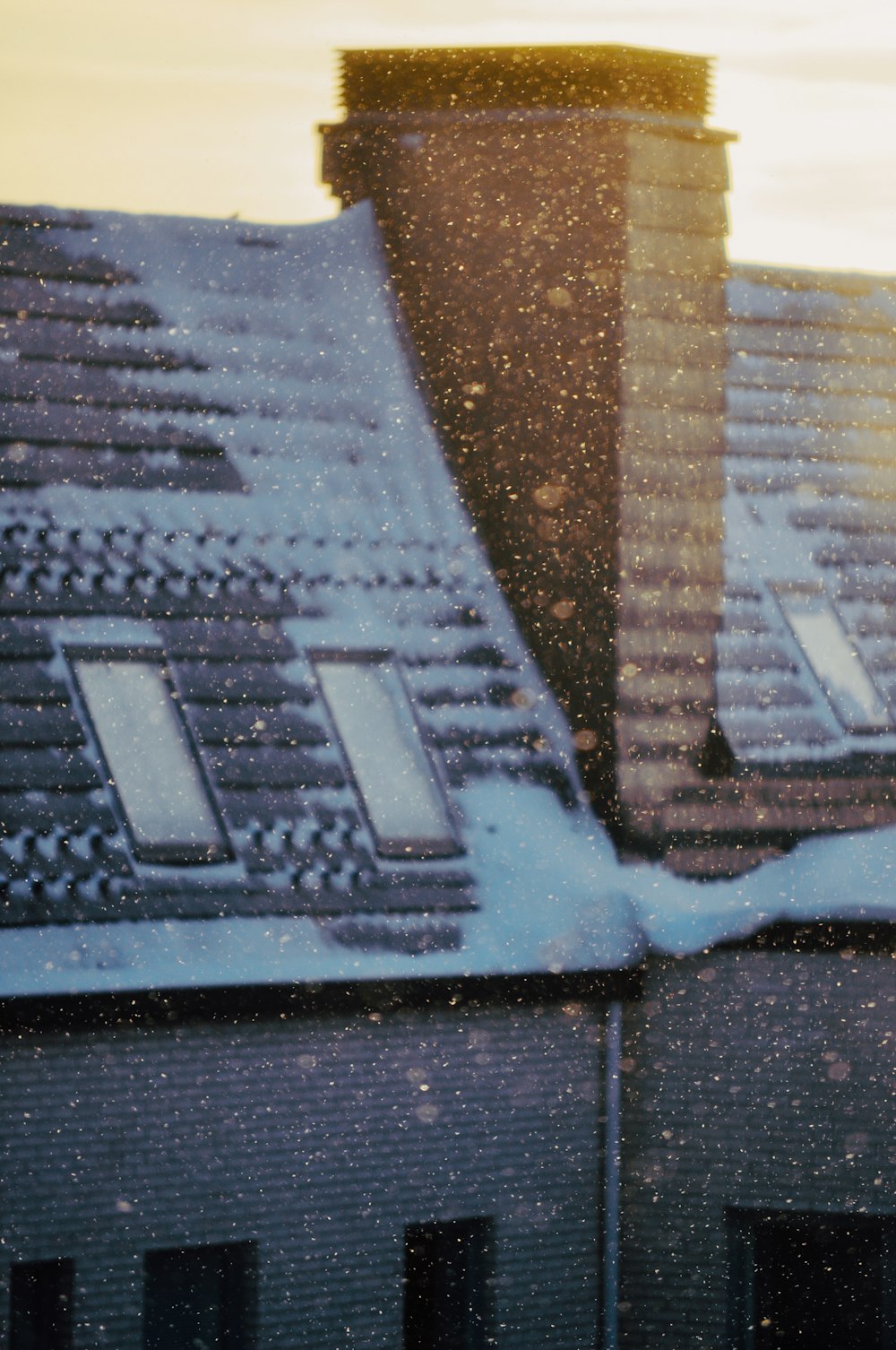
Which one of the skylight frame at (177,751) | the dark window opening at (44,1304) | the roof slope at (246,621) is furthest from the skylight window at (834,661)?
the dark window opening at (44,1304)

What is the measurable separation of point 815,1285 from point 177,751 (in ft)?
14.0

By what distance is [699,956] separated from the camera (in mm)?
10102

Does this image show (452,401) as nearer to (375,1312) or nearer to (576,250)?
(576,250)

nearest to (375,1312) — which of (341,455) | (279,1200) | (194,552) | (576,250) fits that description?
(279,1200)

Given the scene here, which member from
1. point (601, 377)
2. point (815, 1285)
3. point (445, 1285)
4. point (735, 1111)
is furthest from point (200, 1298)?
point (601, 377)

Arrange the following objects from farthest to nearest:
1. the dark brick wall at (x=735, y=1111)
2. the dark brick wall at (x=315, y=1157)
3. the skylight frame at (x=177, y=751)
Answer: the dark brick wall at (x=735, y=1111) < the skylight frame at (x=177, y=751) < the dark brick wall at (x=315, y=1157)

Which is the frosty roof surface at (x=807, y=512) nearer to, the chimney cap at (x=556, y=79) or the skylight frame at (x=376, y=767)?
the skylight frame at (x=376, y=767)

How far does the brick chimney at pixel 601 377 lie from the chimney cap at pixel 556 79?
0.04ft

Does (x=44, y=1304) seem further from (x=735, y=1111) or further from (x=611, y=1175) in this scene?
(x=735, y=1111)

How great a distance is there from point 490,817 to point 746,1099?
75.3 inches

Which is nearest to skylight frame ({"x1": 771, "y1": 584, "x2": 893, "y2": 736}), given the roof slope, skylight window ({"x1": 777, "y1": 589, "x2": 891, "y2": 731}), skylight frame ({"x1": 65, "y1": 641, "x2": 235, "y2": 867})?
skylight window ({"x1": 777, "y1": 589, "x2": 891, "y2": 731})

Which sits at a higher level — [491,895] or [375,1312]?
[491,895]

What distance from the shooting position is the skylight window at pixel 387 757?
9805 millimetres

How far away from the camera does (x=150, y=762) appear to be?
928cm
